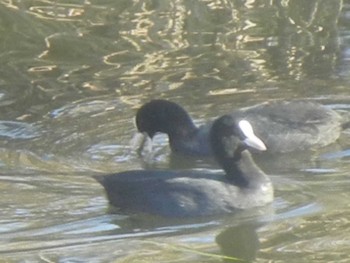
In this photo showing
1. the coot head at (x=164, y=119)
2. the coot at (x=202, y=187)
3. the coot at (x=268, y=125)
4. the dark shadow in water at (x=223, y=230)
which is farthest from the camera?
the coot head at (x=164, y=119)

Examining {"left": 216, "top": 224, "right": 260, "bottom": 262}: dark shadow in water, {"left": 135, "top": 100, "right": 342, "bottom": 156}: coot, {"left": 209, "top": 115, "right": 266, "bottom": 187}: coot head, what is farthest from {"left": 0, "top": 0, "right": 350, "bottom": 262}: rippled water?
{"left": 209, "top": 115, "right": 266, "bottom": 187}: coot head

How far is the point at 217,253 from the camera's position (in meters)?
8.02

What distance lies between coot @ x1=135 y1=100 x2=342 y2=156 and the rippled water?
127 millimetres

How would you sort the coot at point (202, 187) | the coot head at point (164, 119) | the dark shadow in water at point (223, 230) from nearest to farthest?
the dark shadow in water at point (223, 230), the coot at point (202, 187), the coot head at point (164, 119)

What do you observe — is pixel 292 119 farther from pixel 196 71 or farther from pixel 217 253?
pixel 217 253

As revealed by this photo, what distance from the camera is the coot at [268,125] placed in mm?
10445

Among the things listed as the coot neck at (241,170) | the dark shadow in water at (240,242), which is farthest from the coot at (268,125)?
the dark shadow in water at (240,242)

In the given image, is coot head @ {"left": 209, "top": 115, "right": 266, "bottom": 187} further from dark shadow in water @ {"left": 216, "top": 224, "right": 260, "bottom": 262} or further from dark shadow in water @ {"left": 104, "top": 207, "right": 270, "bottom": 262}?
dark shadow in water @ {"left": 216, "top": 224, "right": 260, "bottom": 262}

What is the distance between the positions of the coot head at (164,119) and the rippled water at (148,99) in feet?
0.58

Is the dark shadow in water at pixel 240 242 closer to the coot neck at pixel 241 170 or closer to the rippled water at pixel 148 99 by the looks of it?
the rippled water at pixel 148 99

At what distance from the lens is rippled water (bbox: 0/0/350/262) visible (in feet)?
27.0

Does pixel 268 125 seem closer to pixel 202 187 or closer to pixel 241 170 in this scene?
pixel 241 170

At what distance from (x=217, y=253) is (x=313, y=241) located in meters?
0.56

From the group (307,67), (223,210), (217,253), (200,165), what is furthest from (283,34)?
(217,253)
